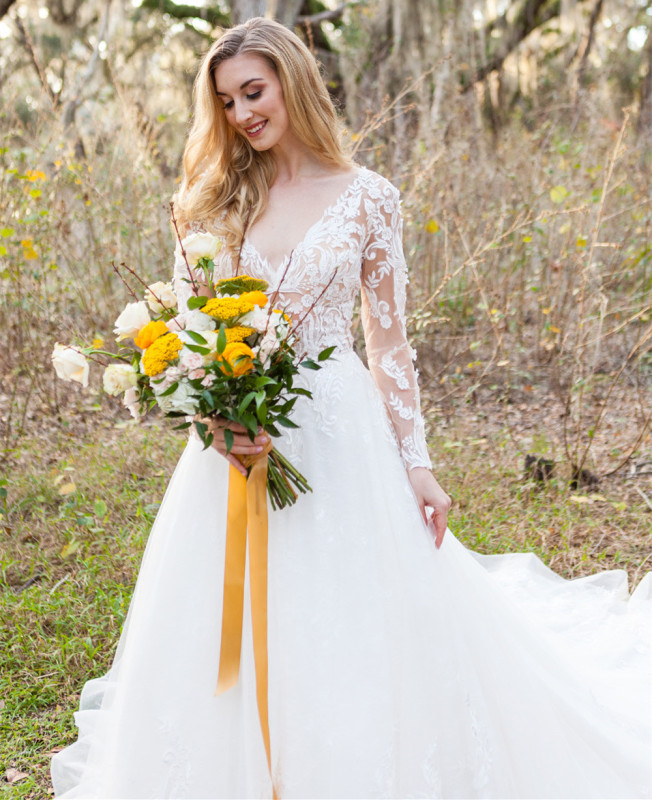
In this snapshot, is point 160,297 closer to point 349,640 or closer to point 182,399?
point 182,399

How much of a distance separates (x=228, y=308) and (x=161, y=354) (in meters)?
0.18

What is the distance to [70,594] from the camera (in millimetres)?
3229

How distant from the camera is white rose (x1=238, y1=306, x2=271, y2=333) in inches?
64.5

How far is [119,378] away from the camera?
167 centimetres

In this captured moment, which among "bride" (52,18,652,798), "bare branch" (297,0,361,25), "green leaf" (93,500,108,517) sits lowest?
"green leaf" (93,500,108,517)

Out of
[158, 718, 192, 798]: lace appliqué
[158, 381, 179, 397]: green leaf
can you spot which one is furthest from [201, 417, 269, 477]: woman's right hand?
[158, 718, 192, 798]: lace appliqué

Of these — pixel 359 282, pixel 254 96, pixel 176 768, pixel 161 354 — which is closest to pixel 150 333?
pixel 161 354

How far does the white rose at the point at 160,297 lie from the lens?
5.99 feet

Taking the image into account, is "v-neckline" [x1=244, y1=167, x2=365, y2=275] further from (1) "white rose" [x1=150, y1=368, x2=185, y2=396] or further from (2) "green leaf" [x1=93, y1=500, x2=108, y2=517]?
(2) "green leaf" [x1=93, y1=500, x2=108, y2=517]

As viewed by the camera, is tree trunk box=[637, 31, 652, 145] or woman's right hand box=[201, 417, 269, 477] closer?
woman's right hand box=[201, 417, 269, 477]

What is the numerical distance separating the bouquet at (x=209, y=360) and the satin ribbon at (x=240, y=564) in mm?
195

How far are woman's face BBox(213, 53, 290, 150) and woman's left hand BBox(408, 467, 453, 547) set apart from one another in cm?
105

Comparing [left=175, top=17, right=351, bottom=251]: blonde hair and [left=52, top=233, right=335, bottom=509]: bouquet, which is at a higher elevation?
[left=175, top=17, right=351, bottom=251]: blonde hair

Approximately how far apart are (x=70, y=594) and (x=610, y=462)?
3.14m
